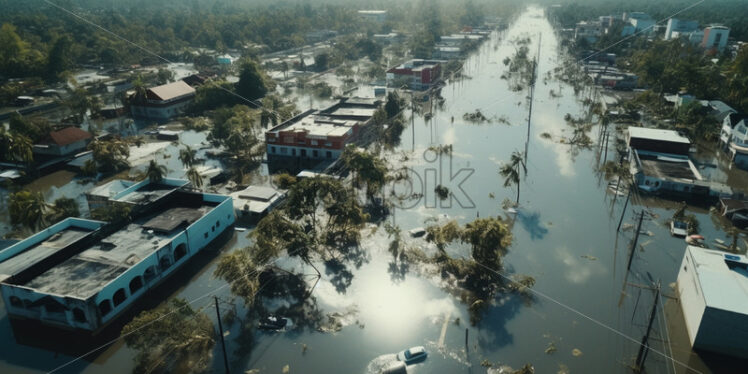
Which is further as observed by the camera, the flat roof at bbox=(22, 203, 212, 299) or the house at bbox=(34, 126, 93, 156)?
the house at bbox=(34, 126, 93, 156)

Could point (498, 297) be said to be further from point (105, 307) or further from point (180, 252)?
point (105, 307)

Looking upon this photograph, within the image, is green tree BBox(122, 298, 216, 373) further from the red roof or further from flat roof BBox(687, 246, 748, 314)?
the red roof

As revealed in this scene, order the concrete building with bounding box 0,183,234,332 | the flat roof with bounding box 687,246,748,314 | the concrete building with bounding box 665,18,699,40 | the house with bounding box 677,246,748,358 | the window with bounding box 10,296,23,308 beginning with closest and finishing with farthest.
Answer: the house with bounding box 677,246,748,358 < the flat roof with bounding box 687,246,748,314 < the concrete building with bounding box 0,183,234,332 < the window with bounding box 10,296,23,308 < the concrete building with bounding box 665,18,699,40

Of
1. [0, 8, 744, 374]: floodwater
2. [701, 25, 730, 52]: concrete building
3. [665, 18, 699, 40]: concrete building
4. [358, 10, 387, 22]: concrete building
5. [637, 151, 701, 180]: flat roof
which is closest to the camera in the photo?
[0, 8, 744, 374]: floodwater

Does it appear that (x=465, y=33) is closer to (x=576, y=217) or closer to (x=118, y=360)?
(x=576, y=217)

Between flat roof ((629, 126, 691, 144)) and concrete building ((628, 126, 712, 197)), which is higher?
flat roof ((629, 126, 691, 144))

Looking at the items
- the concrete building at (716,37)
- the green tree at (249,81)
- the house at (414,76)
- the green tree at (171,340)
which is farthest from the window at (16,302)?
the concrete building at (716,37)

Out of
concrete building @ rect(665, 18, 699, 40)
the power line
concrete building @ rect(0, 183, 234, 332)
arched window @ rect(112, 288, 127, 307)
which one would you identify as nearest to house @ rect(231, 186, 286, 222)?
concrete building @ rect(0, 183, 234, 332)
